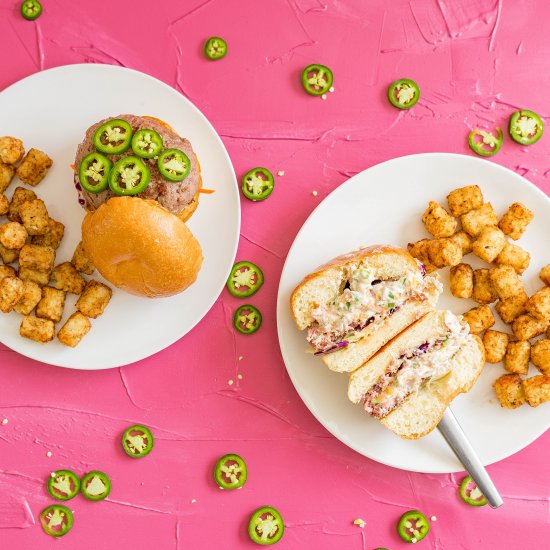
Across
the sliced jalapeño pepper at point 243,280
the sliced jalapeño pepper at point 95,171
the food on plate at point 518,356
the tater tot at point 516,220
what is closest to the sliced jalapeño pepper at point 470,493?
the food on plate at point 518,356

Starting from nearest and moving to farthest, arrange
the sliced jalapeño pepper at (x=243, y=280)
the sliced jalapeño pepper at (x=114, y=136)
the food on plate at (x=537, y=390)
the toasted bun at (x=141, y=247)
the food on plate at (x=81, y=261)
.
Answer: the toasted bun at (x=141, y=247) → the sliced jalapeño pepper at (x=114, y=136) → the food on plate at (x=537, y=390) → the food on plate at (x=81, y=261) → the sliced jalapeño pepper at (x=243, y=280)

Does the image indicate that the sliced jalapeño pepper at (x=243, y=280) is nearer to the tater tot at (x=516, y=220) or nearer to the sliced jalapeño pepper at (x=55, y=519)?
the tater tot at (x=516, y=220)

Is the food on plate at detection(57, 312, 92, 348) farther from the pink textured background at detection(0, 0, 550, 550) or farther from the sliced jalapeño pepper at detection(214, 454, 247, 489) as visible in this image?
the sliced jalapeño pepper at detection(214, 454, 247, 489)

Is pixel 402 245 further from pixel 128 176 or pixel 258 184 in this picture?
pixel 128 176

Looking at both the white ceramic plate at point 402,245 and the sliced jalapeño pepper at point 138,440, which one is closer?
the white ceramic plate at point 402,245

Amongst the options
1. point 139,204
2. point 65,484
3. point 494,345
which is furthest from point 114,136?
point 494,345

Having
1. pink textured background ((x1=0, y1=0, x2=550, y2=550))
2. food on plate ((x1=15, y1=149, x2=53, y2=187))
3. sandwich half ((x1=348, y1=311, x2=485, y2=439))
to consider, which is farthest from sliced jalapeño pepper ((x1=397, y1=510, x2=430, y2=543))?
food on plate ((x1=15, y1=149, x2=53, y2=187))
